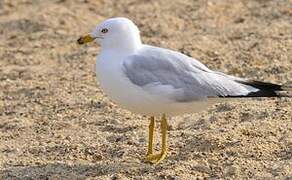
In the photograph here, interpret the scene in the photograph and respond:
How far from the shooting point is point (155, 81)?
17.8 feet

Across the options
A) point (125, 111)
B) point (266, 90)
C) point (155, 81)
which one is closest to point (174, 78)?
point (155, 81)

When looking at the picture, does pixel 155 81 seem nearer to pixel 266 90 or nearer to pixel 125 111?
pixel 266 90

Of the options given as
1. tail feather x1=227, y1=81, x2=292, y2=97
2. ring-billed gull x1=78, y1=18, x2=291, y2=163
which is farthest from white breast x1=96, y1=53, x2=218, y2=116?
tail feather x1=227, y1=81, x2=292, y2=97

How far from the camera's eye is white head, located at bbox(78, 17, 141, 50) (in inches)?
220

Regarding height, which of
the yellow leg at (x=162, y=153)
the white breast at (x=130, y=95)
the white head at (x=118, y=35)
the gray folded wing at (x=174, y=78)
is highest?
the white head at (x=118, y=35)

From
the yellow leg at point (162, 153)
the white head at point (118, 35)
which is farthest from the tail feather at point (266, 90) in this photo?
the white head at point (118, 35)

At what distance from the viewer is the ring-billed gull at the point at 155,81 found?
5.40 metres

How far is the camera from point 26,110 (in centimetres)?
687

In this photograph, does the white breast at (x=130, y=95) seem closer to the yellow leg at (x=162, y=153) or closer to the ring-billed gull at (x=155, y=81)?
the ring-billed gull at (x=155, y=81)

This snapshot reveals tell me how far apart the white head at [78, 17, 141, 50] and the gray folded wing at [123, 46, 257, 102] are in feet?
0.31

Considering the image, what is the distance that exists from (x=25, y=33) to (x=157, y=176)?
4175mm

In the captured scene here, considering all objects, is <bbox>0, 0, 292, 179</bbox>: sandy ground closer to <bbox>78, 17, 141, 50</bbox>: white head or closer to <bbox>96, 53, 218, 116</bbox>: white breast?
<bbox>96, 53, 218, 116</bbox>: white breast

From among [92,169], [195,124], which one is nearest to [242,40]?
[195,124]

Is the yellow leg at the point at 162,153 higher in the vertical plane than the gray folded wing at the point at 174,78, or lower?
lower
